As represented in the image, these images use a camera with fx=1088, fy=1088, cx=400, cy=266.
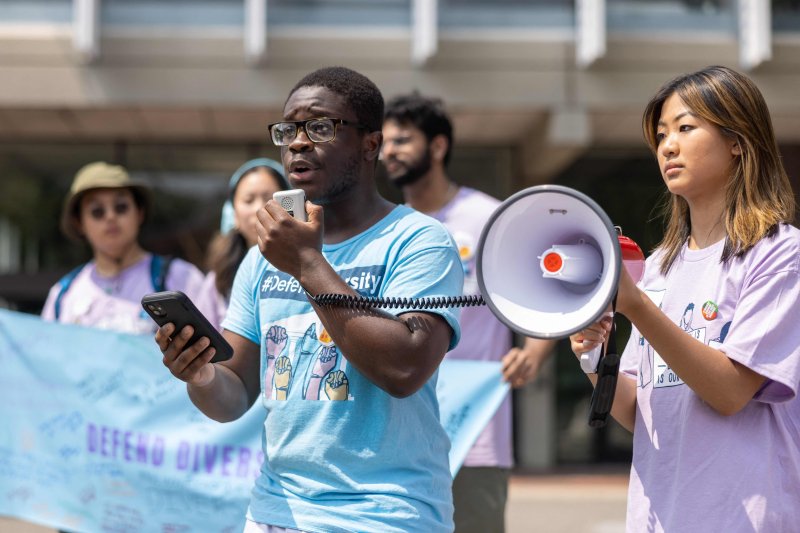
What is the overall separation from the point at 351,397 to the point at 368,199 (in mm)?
522

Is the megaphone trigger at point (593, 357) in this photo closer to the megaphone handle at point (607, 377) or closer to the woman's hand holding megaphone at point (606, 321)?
the woman's hand holding megaphone at point (606, 321)

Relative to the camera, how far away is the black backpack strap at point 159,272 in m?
5.14

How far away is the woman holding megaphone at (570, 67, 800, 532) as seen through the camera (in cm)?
242

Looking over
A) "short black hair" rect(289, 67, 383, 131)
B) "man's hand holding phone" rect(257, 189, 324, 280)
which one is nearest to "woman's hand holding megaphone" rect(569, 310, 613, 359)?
"man's hand holding phone" rect(257, 189, 324, 280)

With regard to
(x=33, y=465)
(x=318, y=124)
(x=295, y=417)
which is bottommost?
(x=33, y=465)

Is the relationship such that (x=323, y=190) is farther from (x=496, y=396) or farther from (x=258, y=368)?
(x=496, y=396)

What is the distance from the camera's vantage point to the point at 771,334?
2422 millimetres

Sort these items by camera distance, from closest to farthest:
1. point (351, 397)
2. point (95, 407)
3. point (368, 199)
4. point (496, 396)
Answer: point (351, 397) → point (368, 199) → point (496, 396) → point (95, 407)

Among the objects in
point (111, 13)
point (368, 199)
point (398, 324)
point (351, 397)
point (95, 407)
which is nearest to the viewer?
point (398, 324)

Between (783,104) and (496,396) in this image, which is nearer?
(496,396)

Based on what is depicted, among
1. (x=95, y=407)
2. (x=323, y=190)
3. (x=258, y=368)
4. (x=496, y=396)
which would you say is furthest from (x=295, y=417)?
(x=95, y=407)

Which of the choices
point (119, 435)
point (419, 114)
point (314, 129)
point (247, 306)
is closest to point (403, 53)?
point (419, 114)

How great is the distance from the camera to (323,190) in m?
2.67

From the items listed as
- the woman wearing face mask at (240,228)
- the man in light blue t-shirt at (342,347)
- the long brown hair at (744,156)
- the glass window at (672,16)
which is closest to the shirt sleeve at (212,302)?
the woman wearing face mask at (240,228)
